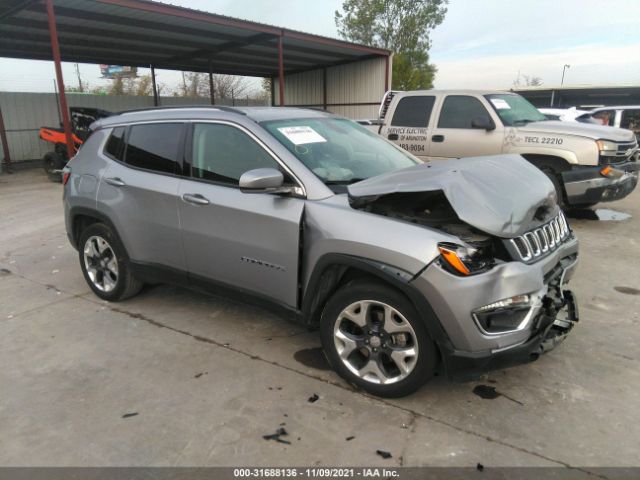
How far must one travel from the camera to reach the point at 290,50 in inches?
707

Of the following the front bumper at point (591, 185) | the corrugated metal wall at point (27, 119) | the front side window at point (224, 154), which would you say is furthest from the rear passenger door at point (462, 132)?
the corrugated metal wall at point (27, 119)

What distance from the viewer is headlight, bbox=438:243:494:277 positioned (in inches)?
102

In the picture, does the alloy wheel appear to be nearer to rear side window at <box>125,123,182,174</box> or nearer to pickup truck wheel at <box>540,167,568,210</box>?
rear side window at <box>125,123,182,174</box>

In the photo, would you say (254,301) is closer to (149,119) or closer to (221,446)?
(221,446)

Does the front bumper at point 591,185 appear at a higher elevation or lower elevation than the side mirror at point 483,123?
lower

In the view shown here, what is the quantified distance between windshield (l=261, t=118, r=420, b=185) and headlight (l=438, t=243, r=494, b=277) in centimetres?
99

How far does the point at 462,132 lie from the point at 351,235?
5401mm

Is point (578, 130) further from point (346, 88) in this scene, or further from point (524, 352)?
point (346, 88)

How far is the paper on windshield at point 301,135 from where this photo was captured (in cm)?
347

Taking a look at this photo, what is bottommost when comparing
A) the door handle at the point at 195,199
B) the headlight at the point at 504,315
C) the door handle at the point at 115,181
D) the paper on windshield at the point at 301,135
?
the headlight at the point at 504,315

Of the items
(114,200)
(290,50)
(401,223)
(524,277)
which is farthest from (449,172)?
(290,50)

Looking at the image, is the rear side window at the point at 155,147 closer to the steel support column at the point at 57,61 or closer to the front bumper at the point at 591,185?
the front bumper at the point at 591,185

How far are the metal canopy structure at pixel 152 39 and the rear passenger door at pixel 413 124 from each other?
6.49 m

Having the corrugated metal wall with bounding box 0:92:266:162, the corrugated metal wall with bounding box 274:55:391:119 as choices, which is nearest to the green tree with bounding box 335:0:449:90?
the corrugated metal wall with bounding box 274:55:391:119
